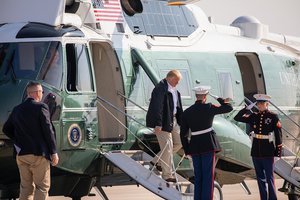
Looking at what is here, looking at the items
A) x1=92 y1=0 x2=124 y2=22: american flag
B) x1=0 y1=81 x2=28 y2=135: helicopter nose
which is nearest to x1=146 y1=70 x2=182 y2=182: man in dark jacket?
x1=92 y1=0 x2=124 y2=22: american flag

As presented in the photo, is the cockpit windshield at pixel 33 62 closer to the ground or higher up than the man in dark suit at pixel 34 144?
higher up

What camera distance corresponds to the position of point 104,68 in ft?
52.2

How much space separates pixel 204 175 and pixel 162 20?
3676 millimetres

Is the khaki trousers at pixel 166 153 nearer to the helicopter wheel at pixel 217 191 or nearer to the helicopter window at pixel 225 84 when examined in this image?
the helicopter wheel at pixel 217 191

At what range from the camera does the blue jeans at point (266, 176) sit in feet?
50.9

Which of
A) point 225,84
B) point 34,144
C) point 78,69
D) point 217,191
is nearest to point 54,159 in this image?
point 34,144

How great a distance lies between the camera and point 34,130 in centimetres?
1303

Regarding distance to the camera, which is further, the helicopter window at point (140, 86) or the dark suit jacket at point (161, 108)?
the helicopter window at point (140, 86)

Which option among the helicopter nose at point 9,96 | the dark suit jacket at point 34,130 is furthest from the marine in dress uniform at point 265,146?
the dark suit jacket at point 34,130

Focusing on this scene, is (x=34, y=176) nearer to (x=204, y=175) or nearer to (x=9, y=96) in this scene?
(x=9, y=96)

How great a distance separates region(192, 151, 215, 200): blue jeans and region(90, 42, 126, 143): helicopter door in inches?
60.7

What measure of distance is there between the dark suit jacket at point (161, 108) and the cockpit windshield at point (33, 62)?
4.77 ft

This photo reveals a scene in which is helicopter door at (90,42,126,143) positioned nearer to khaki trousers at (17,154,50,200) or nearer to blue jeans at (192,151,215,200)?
blue jeans at (192,151,215,200)

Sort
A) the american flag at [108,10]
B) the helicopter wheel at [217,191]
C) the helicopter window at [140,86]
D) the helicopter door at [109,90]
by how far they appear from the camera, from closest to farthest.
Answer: the helicopter wheel at [217,191]
the helicopter door at [109,90]
the american flag at [108,10]
the helicopter window at [140,86]
